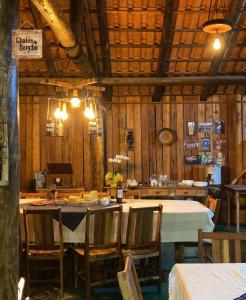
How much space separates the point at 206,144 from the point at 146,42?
2823mm

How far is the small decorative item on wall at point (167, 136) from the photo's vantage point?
9.20 meters

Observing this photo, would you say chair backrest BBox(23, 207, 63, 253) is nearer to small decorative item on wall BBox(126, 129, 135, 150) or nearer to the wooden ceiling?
the wooden ceiling

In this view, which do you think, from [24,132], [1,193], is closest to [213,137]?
[24,132]

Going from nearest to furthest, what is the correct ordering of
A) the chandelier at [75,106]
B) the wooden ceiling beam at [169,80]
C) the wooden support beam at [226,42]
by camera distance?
the chandelier at [75,106] < the wooden support beam at [226,42] < the wooden ceiling beam at [169,80]

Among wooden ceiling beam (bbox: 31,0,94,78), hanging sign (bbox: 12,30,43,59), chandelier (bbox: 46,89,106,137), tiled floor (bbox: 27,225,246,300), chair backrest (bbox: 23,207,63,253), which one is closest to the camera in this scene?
hanging sign (bbox: 12,30,43,59)

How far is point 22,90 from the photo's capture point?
9203mm

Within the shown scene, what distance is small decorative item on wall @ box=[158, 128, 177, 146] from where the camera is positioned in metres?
9.20

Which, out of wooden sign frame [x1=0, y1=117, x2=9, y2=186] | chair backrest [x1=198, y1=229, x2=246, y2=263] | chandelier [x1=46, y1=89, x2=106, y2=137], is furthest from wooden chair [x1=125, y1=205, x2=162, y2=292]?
wooden sign frame [x1=0, y1=117, x2=9, y2=186]

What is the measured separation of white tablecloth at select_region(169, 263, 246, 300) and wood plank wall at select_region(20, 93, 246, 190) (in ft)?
21.2

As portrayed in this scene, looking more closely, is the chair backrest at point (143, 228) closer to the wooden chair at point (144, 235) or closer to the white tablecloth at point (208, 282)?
the wooden chair at point (144, 235)

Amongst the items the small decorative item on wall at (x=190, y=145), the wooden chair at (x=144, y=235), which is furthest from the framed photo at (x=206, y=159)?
the wooden chair at (x=144, y=235)

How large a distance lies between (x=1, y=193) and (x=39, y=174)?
19.7 ft

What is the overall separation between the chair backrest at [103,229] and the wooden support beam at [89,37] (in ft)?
12.1

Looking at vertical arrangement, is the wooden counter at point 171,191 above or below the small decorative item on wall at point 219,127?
below
